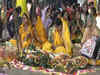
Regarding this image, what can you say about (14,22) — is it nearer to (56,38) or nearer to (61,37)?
(56,38)

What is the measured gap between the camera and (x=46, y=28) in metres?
6.09

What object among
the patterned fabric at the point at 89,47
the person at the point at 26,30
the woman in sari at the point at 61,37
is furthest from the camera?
the person at the point at 26,30

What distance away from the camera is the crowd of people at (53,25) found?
5.93 metres

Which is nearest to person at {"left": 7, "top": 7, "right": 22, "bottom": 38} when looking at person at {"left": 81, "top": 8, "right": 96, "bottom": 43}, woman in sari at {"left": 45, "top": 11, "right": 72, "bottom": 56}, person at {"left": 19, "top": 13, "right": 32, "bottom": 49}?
person at {"left": 19, "top": 13, "right": 32, "bottom": 49}

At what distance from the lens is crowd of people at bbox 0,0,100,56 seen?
593 cm

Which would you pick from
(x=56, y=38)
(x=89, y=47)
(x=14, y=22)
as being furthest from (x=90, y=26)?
(x=14, y=22)

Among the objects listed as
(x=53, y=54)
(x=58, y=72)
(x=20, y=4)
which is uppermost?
(x=20, y=4)

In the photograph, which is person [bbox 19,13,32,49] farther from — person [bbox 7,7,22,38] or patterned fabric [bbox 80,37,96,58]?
patterned fabric [bbox 80,37,96,58]

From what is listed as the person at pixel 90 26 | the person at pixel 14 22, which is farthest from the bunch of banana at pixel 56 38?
the person at pixel 14 22

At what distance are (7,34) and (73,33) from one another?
1.84m

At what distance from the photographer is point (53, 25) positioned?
607cm

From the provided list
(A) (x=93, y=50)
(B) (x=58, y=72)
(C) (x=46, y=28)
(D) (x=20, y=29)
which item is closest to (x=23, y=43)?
(D) (x=20, y=29)

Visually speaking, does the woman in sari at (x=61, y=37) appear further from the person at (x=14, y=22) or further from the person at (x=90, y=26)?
the person at (x=14, y=22)

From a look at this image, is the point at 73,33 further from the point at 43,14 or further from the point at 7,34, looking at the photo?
the point at 7,34
